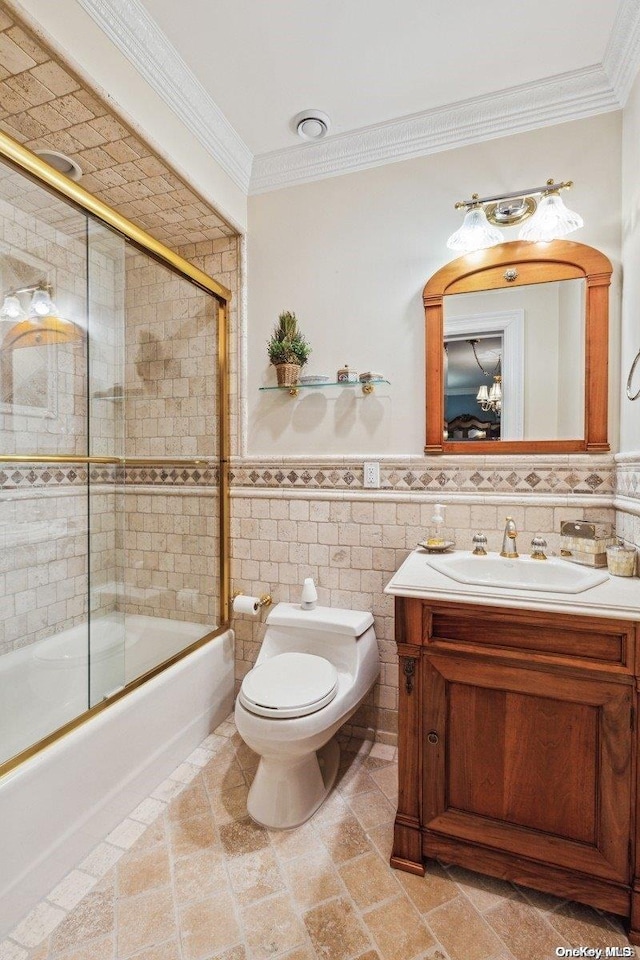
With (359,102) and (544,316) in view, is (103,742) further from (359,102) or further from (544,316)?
(359,102)

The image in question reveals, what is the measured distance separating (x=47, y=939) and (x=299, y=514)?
1.56m

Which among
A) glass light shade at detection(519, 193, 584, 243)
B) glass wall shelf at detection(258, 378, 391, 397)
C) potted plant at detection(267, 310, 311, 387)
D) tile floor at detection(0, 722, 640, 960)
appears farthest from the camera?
potted plant at detection(267, 310, 311, 387)

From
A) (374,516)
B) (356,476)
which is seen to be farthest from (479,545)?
(356,476)

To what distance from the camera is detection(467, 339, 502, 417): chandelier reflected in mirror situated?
182 centimetres

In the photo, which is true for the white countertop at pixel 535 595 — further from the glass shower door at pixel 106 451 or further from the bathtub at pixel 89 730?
the glass shower door at pixel 106 451

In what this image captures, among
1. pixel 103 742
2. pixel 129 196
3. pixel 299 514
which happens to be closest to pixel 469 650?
pixel 299 514

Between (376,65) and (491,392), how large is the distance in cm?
129

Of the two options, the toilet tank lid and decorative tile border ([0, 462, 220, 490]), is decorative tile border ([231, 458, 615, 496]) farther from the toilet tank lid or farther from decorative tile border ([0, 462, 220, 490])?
the toilet tank lid

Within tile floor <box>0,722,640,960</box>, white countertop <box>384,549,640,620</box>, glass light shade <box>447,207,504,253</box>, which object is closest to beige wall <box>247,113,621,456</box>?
glass light shade <box>447,207,504,253</box>

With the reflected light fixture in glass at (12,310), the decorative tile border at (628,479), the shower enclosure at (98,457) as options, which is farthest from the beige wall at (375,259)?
the reflected light fixture in glass at (12,310)

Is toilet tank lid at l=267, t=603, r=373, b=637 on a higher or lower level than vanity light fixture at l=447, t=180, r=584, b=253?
lower

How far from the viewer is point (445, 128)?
188 cm

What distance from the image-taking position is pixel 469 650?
4.25ft

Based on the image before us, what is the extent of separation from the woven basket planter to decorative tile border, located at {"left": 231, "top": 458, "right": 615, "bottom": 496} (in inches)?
14.6
